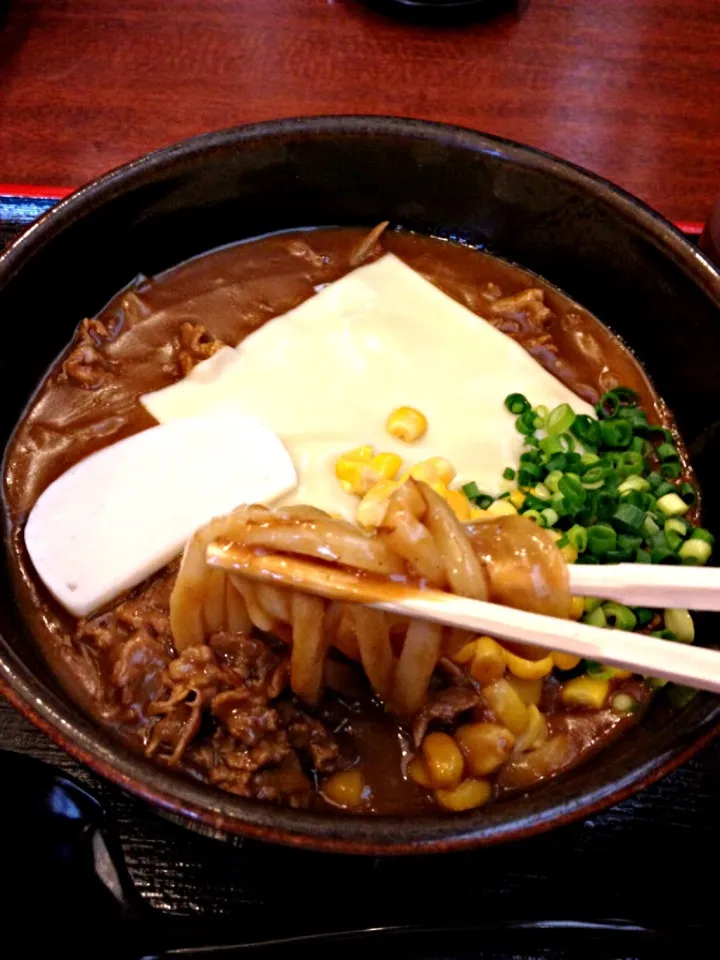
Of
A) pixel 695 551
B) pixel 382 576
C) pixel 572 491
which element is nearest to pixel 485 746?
pixel 382 576

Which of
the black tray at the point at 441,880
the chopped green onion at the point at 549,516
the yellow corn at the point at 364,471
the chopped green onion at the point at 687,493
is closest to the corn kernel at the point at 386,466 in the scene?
the yellow corn at the point at 364,471

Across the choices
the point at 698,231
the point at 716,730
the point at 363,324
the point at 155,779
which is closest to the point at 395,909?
the point at 155,779

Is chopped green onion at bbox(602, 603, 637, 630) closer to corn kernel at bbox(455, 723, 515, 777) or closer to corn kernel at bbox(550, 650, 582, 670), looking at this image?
corn kernel at bbox(550, 650, 582, 670)

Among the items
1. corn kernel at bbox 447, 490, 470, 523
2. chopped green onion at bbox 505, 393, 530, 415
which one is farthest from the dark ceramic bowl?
corn kernel at bbox 447, 490, 470, 523

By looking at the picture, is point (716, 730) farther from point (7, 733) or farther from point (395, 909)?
point (7, 733)

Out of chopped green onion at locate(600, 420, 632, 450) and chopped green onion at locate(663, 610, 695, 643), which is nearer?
chopped green onion at locate(663, 610, 695, 643)

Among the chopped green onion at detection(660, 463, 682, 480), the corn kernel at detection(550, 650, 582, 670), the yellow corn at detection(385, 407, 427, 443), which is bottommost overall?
the corn kernel at detection(550, 650, 582, 670)
